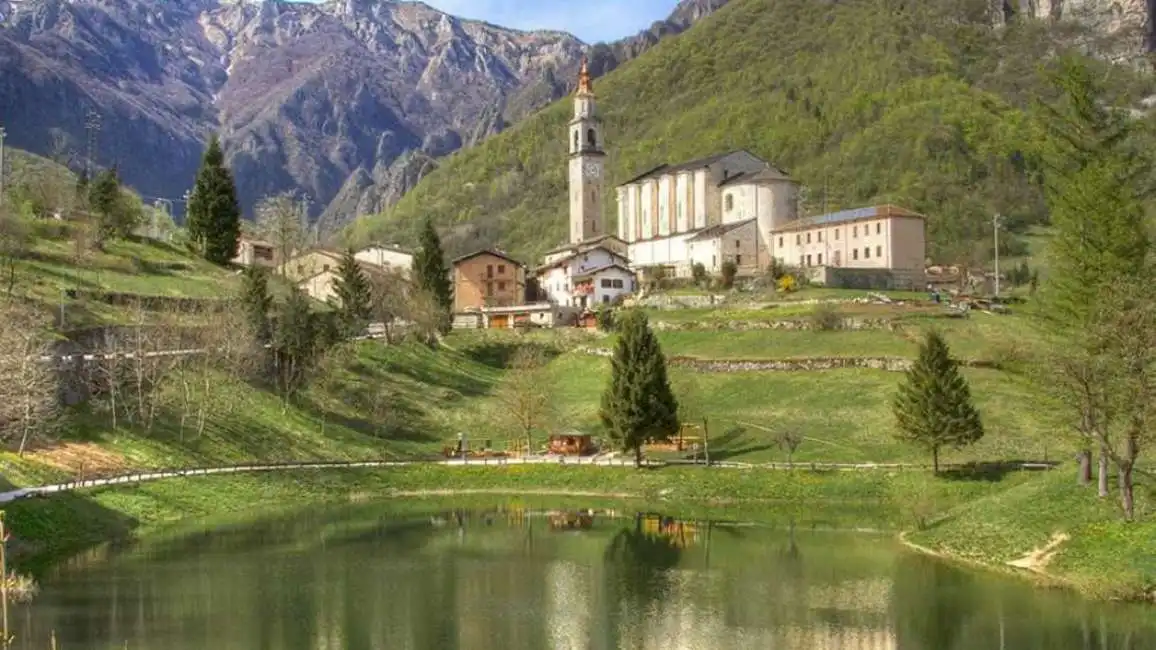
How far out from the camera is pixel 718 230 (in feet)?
411

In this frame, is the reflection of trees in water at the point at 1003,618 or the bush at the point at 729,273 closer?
the reflection of trees in water at the point at 1003,618

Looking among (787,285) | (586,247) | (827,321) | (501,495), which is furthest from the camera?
(586,247)

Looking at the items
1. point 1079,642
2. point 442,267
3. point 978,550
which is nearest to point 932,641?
point 1079,642

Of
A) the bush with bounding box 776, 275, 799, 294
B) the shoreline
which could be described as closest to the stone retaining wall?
the shoreline

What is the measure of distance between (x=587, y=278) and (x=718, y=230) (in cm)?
1489

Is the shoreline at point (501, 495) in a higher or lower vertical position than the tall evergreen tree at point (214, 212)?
lower

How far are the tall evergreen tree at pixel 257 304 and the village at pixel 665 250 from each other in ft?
Result: 78.0

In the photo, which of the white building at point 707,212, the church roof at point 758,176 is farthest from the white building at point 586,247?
the church roof at point 758,176

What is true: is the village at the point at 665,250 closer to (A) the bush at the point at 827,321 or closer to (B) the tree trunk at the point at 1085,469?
(A) the bush at the point at 827,321

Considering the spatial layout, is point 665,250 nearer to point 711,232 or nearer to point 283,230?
point 711,232

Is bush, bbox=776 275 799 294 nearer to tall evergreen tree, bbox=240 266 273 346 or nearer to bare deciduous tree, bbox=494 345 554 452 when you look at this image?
bare deciduous tree, bbox=494 345 554 452

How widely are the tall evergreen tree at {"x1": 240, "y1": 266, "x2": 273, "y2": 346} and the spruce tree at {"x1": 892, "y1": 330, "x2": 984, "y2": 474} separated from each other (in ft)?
142

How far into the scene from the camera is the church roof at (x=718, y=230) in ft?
409

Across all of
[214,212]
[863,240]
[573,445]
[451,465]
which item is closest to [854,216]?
[863,240]
